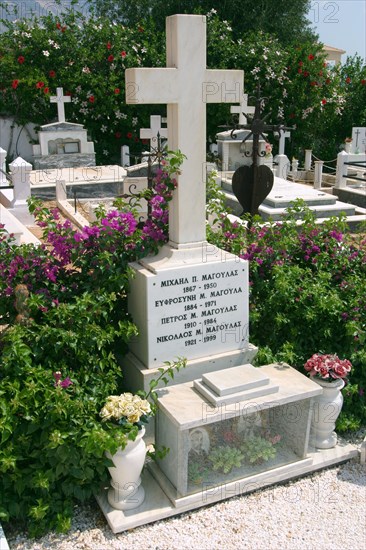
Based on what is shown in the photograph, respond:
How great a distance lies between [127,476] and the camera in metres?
3.28

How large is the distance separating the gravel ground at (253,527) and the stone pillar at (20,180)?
6822 mm

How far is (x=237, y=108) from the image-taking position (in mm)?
11578

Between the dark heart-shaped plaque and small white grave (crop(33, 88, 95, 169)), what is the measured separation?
702 centimetres

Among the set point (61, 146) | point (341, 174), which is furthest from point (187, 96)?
point (61, 146)

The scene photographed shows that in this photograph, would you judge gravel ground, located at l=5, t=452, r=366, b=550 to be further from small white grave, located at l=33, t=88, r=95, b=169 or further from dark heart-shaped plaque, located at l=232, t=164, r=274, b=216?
A: small white grave, located at l=33, t=88, r=95, b=169

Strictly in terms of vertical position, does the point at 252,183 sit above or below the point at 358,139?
below

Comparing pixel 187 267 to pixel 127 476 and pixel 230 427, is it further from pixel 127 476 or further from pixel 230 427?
pixel 127 476

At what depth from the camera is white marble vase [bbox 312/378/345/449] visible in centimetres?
388

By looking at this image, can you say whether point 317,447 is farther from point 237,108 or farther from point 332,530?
point 237,108

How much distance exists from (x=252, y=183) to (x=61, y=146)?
7682 millimetres

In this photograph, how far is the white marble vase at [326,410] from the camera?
3877mm

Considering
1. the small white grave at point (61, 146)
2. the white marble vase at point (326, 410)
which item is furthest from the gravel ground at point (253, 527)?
the small white grave at point (61, 146)

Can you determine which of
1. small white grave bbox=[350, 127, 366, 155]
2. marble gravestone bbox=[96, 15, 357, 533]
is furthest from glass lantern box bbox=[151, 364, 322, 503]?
small white grave bbox=[350, 127, 366, 155]

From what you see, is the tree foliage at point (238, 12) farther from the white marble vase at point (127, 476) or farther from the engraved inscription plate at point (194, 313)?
the white marble vase at point (127, 476)
